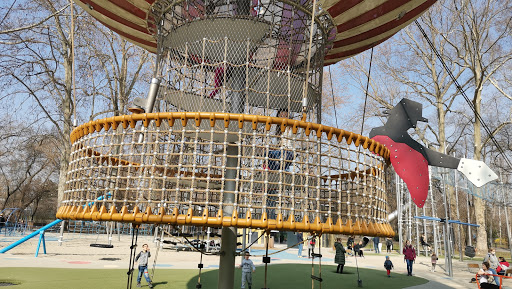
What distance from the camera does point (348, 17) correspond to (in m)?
7.02

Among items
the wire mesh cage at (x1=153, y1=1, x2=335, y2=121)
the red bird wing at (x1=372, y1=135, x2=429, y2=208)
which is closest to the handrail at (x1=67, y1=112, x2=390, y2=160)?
the red bird wing at (x1=372, y1=135, x2=429, y2=208)

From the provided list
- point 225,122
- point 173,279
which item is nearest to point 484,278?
point 173,279

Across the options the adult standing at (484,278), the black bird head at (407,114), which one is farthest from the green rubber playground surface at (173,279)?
the black bird head at (407,114)

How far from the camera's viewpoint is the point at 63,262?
595 inches

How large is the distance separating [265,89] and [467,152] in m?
46.8

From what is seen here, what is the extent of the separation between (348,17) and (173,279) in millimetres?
10522

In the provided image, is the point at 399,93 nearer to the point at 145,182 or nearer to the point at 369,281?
the point at 369,281

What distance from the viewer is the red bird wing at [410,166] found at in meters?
6.37

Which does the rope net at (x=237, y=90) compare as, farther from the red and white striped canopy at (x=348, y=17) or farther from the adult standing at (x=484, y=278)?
the adult standing at (x=484, y=278)

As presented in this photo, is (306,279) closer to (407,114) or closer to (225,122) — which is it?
(407,114)

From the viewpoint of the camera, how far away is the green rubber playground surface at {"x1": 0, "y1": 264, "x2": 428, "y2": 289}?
10641mm

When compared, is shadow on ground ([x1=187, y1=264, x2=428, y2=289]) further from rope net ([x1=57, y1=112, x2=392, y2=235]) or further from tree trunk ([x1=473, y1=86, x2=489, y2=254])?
tree trunk ([x1=473, y1=86, x2=489, y2=254])

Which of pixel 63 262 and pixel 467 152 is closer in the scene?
pixel 63 262

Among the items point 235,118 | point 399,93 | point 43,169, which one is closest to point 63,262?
point 235,118
